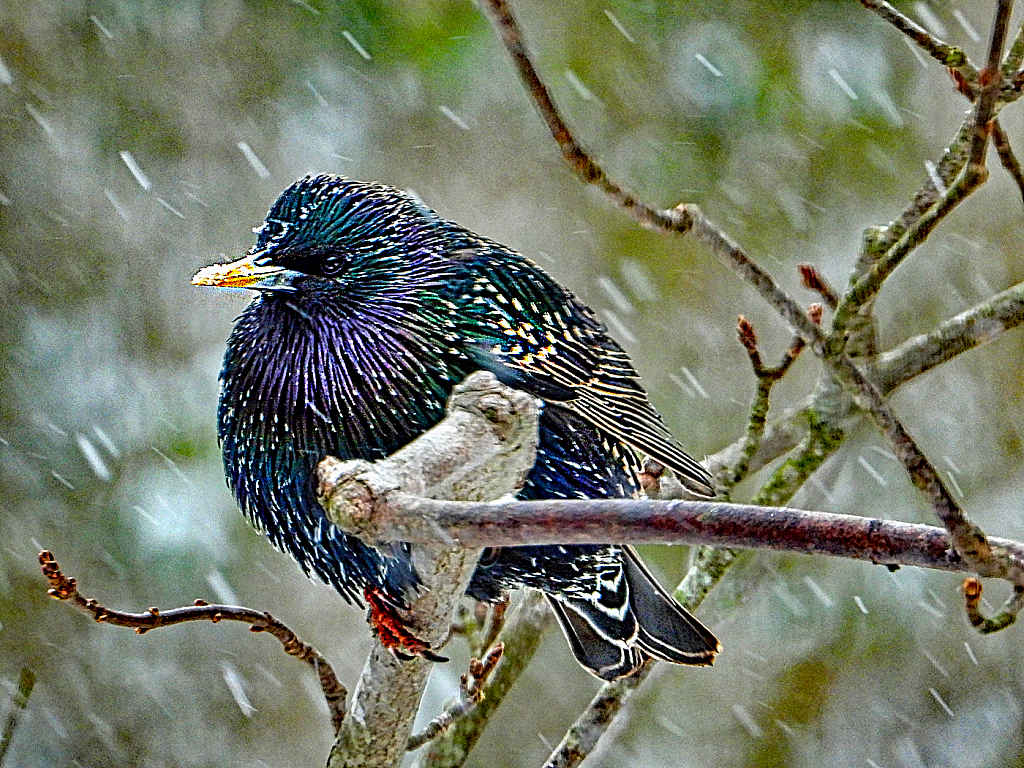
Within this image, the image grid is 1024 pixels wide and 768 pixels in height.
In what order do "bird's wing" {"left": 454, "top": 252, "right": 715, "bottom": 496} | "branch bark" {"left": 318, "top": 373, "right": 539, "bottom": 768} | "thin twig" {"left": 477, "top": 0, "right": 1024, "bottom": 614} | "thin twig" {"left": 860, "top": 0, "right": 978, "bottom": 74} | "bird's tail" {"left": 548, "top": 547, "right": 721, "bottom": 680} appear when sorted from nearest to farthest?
"thin twig" {"left": 477, "top": 0, "right": 1024, "bottom": 614} → "branch bark" {"left": 318, "top": 373, "right": 539, "bottom": 768} → "thin twig" {"left": 860, "top": 0, "right": 978, "bottom": 74} → "bird's wing" {"left": 454, "top": 252, "right": 715, "bottom": 496} → "bird's tail" {"left": 548, "top": 547, "right": 721, "bottom": 680}

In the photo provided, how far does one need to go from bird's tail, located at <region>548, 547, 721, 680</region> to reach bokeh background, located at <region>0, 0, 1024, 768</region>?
146 centimetres

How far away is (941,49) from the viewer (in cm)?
196

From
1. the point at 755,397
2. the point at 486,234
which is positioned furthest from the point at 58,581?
the point at 486,234

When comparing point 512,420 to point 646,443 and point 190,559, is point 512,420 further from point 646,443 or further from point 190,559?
point 190,559

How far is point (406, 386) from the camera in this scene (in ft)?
7.63

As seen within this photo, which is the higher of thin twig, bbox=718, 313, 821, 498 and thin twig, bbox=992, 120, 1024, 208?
thin twig, bbox=718, 313, 821, 498

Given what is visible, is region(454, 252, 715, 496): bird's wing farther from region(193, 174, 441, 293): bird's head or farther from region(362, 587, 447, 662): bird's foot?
→ region(362, 587, 447, 662): bird's foot

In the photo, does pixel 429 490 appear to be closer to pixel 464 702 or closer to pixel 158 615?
pixel 158 615

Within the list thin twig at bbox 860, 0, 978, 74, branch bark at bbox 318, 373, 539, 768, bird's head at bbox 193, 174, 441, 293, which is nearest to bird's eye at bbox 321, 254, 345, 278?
bird's head at bbox 193, 174, 441, 293

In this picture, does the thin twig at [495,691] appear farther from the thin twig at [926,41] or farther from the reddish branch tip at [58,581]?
the thin twig at [926,41]

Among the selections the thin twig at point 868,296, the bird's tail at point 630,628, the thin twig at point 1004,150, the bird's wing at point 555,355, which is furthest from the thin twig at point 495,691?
the thin twig at point 1004,150

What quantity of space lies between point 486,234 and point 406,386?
221 centimetres

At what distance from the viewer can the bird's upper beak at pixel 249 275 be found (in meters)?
2.38

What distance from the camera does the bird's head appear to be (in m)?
2.48
